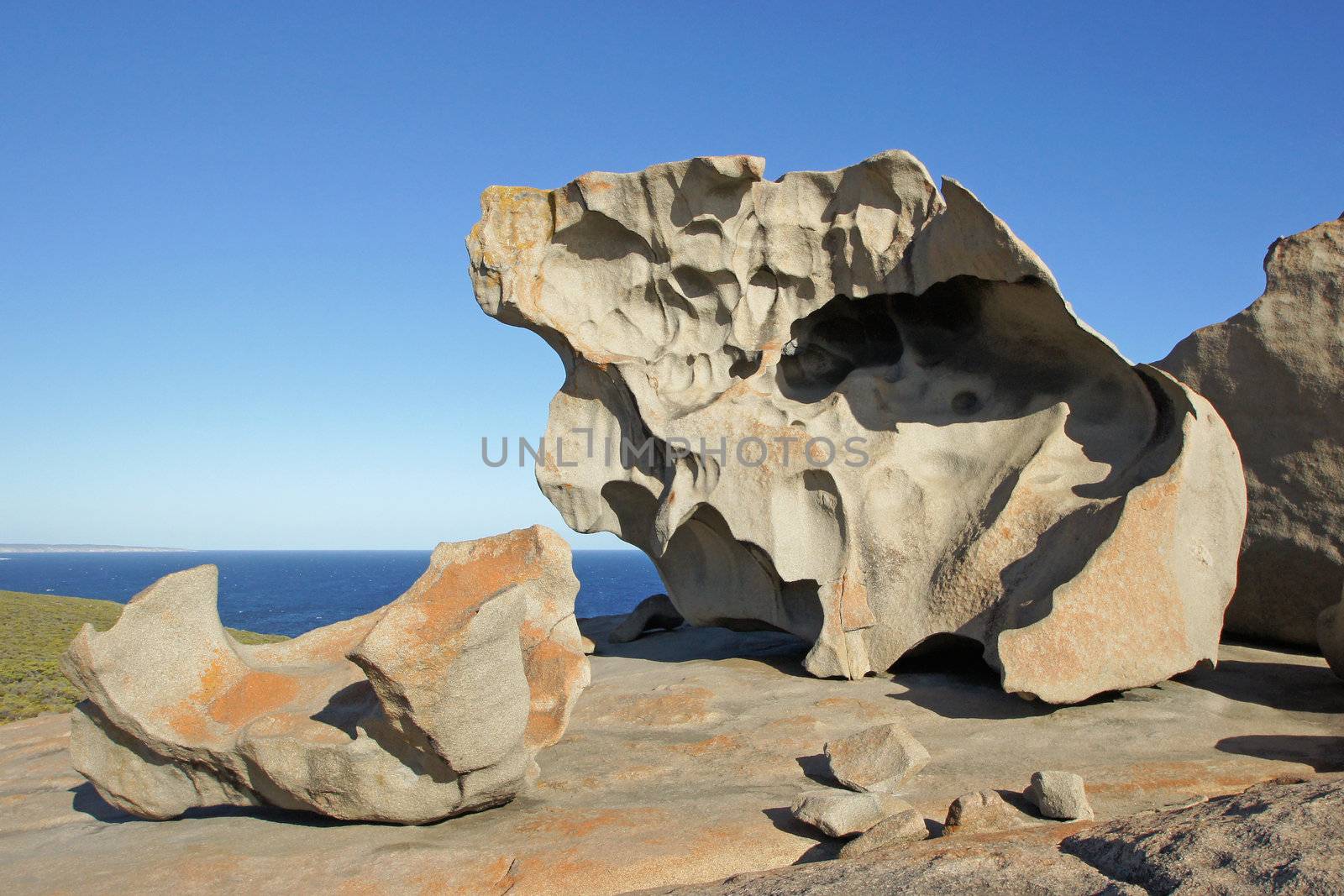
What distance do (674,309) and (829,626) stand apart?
3.22 meters

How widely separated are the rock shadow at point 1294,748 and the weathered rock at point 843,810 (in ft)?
6.85

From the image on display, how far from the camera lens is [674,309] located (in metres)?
8.84

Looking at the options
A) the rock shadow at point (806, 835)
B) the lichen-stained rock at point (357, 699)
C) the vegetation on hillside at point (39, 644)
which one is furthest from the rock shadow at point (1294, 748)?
the vegetation on hillside at point (39, 644)

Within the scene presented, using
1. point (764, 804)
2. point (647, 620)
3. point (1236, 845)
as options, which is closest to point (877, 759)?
point (764, 804)

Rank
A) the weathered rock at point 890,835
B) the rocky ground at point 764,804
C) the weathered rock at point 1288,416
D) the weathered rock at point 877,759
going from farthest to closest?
the weathered rock at point 1288,416 < the weathered rock at point 877,759 < the weathered rock at point 890,835 < the rocky ground at point 764,804

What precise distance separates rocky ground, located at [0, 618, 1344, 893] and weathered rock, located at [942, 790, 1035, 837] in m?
0.17

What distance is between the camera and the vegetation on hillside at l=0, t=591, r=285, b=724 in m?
9.27

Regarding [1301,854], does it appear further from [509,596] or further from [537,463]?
[537,463]

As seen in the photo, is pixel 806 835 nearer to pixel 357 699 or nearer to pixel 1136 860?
pixel 1136 860

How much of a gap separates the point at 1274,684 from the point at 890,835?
4125mm

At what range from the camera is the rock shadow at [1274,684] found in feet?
19.7

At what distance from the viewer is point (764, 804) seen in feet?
14.8

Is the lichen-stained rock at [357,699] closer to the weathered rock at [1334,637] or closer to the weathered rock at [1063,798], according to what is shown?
the weathered rock at [1063,798]

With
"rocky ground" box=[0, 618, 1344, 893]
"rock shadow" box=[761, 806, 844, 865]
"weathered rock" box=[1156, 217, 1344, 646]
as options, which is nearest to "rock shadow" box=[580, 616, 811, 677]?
"rocky ground" box=[0, 618, 1344, 893]
